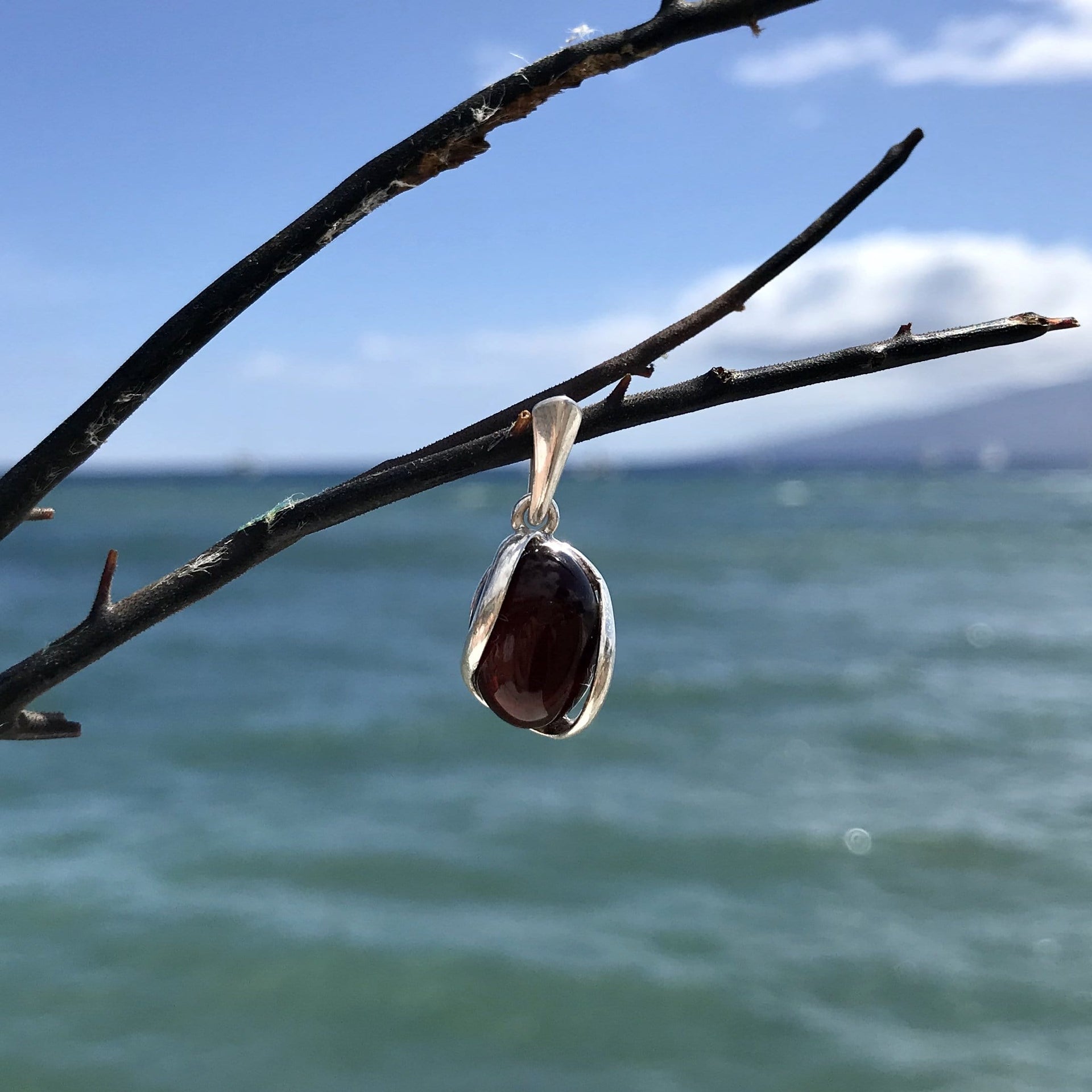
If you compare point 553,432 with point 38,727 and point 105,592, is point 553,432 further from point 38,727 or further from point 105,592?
point 38,727

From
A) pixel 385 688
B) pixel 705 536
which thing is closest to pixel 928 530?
pixel 705 536

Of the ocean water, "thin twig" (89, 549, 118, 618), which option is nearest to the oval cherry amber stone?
"thin twig" (89, 549, 118, 618)

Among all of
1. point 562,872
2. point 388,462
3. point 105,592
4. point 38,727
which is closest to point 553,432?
point 388,462

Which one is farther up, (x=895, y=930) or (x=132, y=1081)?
(x=895, y=930)

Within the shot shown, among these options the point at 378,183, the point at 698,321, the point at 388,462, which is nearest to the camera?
the point at 378,183

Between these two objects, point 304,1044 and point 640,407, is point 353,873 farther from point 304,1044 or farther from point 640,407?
point 640,407

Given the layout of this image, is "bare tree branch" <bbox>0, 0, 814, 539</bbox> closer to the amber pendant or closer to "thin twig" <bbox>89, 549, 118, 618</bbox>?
"thin twig" <bbox>89, 549, 118, 618</bbox>
